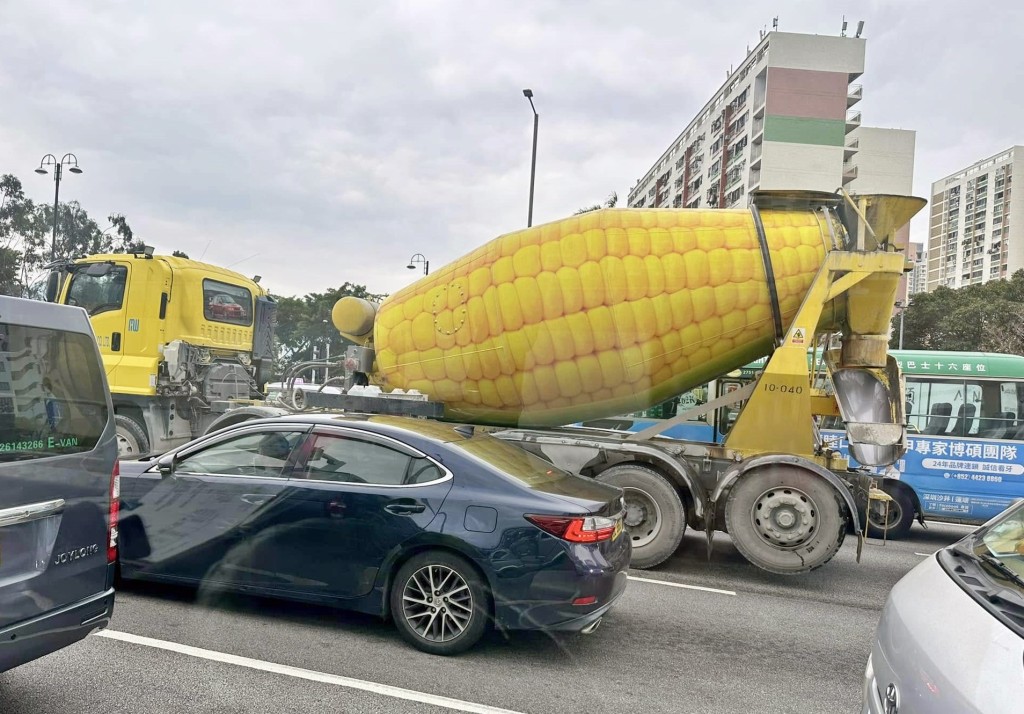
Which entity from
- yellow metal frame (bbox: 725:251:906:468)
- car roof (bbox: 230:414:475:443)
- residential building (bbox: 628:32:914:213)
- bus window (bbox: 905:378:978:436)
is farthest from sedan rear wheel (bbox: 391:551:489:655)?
residential building (bbox: 628:32:914:213)

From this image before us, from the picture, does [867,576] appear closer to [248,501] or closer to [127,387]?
[248,501]

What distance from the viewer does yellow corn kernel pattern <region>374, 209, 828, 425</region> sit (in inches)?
268

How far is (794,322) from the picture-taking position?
21.7 ft

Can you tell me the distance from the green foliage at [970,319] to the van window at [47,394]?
41060 mm

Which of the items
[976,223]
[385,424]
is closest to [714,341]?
[385,424]

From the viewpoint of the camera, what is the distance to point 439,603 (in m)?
4.20

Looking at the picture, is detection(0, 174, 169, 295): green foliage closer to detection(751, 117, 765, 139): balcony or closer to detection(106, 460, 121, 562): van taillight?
detection(106, 460, 121, 562): van taillight

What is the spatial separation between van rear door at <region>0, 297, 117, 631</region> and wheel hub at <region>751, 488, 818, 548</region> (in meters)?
5.23

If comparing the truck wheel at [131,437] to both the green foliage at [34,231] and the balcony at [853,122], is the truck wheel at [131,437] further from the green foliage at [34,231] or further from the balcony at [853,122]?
the balcony at [853,122]

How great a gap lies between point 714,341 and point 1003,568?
475 centimetres

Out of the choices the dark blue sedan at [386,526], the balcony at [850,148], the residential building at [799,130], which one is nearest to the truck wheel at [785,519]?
the dark blue sedan at [386,526]

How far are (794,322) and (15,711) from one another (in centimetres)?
627

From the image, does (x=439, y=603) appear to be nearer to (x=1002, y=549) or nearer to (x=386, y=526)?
(x=386, y=526)

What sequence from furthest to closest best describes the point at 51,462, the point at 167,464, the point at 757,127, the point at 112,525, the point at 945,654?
the point at 757,127 → the point at 167,464 → the point at 112,525 → the point at 51,462 → the point at 945,654
